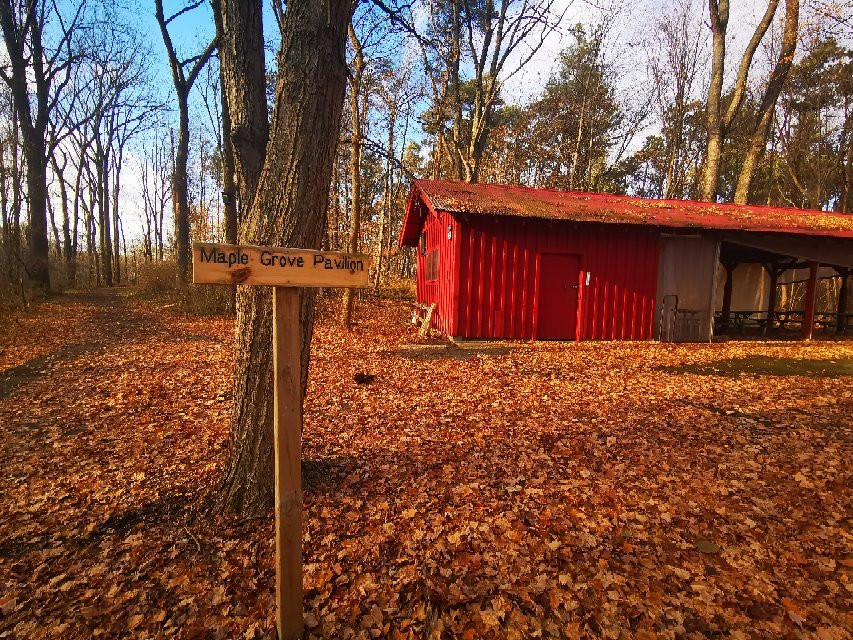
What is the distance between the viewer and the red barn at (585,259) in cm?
1070

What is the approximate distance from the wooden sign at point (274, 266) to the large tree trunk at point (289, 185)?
915mm

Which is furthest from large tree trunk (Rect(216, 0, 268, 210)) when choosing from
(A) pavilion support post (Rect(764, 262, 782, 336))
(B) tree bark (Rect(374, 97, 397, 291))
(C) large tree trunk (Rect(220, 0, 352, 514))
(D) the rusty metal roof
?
(A) pavilion support post (Rect(764, 262, 782, 336))

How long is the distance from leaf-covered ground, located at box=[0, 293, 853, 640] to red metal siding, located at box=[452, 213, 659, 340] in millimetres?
4195

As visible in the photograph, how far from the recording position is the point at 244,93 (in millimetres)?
3482

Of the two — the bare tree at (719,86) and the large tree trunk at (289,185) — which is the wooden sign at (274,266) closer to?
the large tree trunk at (289,185)

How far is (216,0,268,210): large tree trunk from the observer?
3455 millimetres

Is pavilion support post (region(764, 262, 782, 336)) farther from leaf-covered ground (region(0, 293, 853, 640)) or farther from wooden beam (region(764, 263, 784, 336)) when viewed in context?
leaf-covered ground (region(0, 293, 853, 640))

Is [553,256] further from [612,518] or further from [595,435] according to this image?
[612,518]

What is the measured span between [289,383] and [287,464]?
1.32 feet

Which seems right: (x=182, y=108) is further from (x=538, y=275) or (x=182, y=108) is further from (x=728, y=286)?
(x=728, y=286)

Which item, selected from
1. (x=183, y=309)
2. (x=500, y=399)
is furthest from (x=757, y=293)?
(x=183, y=309)

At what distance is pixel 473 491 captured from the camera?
3.57 metres

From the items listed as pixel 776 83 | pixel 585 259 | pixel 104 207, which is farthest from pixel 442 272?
pixel 104 207

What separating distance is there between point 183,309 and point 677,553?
1515 cm
